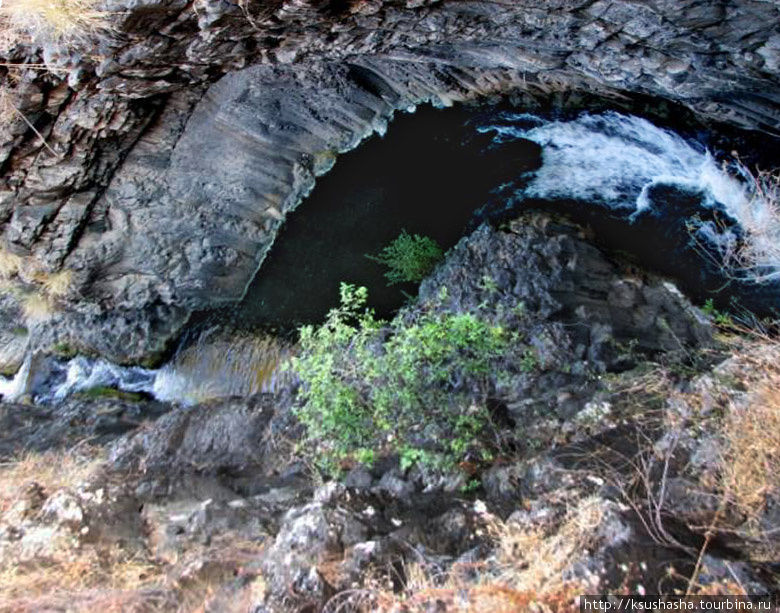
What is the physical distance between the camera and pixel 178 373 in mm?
9055

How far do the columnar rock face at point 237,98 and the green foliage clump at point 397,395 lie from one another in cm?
279

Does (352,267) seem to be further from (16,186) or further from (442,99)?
(16,186)

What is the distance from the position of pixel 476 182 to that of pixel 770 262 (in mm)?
3738

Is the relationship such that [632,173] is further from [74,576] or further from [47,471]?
[47,471]

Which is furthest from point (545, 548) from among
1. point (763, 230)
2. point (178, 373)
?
point (178, 373)

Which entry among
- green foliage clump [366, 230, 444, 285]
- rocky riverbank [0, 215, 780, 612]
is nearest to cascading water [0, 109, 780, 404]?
green foliage clump [366, 230, 444, 285]

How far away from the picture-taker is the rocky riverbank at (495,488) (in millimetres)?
3756

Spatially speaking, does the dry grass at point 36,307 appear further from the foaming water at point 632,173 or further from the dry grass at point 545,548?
the dry grass at point 545,548

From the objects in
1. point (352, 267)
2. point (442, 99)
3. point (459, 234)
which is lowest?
point (352, 267)

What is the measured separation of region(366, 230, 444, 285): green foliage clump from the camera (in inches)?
324

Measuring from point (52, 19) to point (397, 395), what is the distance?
4.90 m

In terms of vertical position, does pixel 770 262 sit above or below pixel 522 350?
above

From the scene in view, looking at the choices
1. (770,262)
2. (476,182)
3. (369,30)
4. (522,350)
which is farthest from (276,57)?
(770,262)

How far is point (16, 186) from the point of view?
277 inches
